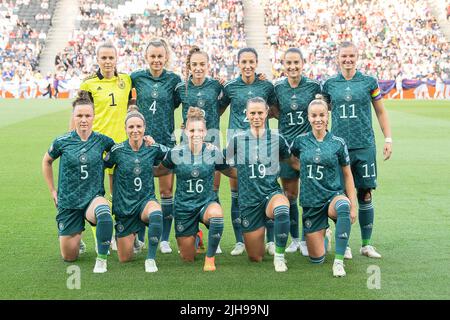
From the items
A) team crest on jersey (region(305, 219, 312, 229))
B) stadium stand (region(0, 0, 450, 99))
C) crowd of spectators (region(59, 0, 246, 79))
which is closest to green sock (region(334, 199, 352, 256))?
team crest on jersey (region(305, 219, 312, 229))

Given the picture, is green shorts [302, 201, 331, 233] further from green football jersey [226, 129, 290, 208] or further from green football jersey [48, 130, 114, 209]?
green football jersey [48, 130, 114, 209]

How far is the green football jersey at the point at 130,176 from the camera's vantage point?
20.8ft

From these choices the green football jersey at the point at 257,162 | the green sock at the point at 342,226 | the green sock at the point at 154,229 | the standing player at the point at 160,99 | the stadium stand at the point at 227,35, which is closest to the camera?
the green sock at the point at 342,226

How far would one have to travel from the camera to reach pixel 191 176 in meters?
6.34

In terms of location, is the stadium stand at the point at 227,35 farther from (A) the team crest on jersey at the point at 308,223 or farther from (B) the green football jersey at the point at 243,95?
(A) the team crest on jersey at the point at 308,223

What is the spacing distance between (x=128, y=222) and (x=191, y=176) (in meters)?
0.67

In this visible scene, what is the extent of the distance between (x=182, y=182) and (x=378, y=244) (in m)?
1.99

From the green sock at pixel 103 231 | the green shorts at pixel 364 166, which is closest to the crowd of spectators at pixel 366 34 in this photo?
the green shorts at pixel 364 166

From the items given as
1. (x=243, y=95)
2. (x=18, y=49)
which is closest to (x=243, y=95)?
(x=243, y=95)

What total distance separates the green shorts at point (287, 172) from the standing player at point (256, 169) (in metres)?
0.35

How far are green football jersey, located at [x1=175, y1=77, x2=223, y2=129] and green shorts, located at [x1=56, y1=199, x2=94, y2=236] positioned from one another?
1483mm

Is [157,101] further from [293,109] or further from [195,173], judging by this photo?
[293,109]

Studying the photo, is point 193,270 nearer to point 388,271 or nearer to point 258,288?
point 258,288

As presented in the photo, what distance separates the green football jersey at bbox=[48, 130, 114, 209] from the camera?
6.30 metres
